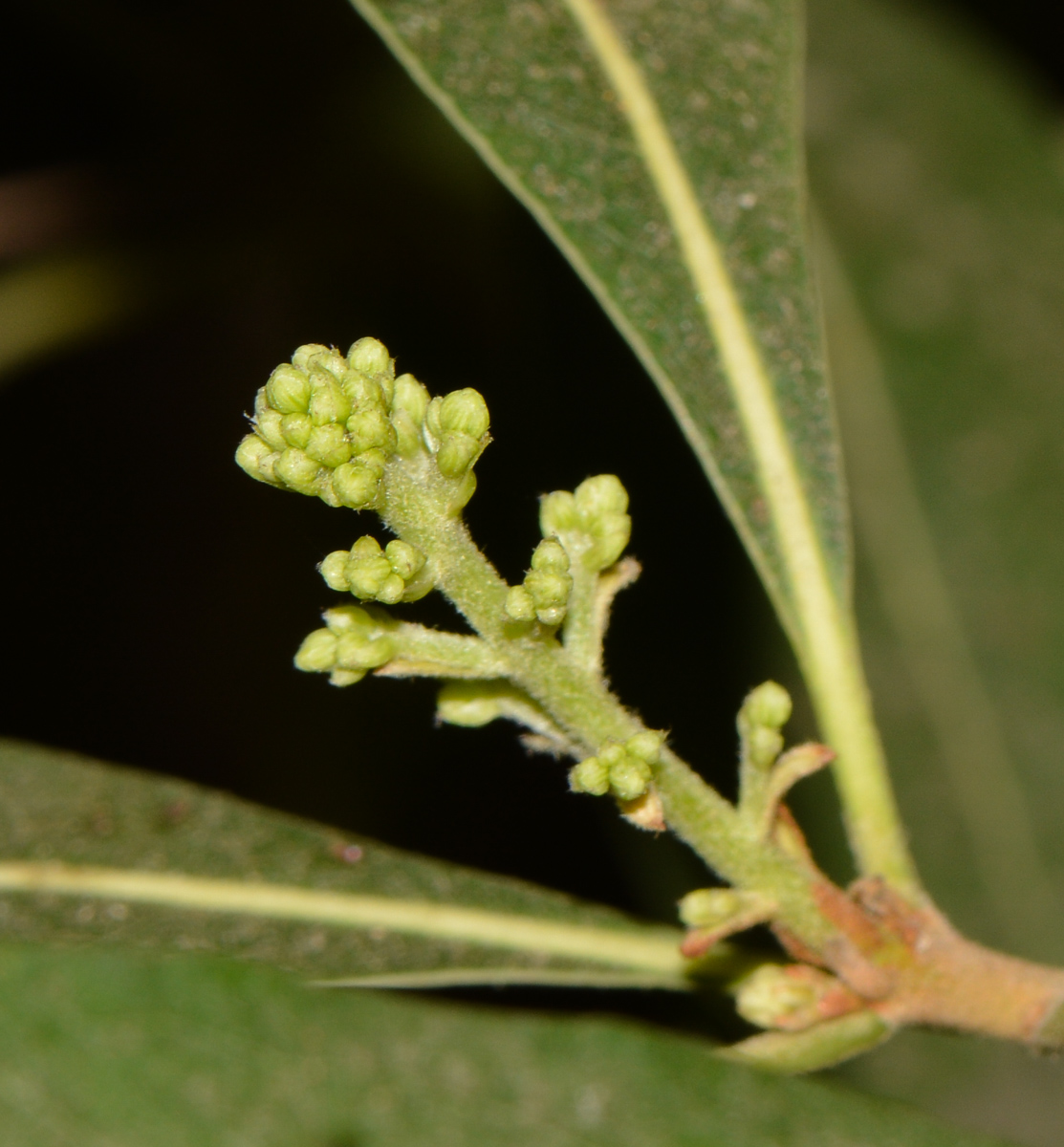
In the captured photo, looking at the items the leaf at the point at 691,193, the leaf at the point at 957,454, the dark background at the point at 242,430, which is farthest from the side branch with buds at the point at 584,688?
the leaf at the point at 957,454

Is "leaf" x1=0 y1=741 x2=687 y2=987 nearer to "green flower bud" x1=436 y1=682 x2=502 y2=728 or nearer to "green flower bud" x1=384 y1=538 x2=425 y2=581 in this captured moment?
"green flower bud" x1=436 y1=682 x2=502 y2=728

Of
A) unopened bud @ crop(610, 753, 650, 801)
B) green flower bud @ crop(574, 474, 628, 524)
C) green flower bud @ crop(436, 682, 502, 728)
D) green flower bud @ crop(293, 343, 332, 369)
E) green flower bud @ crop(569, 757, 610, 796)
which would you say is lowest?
unopened bud @ crop(610, 753, 650, 801)

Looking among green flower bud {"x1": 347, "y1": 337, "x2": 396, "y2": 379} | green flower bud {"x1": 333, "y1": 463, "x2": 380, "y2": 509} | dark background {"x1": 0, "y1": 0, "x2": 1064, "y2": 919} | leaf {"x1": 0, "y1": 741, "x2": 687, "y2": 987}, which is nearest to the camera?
green flower bud {"x1": 333, "y1": 463, "x2": 380, "y2": 509}

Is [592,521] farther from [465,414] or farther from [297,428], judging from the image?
Result: [297,428]

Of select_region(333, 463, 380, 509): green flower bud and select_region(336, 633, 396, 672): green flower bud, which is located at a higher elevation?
select_region(333, 463, 380, 509): green flower bud

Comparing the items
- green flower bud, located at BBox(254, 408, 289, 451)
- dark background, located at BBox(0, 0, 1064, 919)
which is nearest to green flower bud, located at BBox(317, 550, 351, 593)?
green flower bud, located at BBox(254, 408, 289, 451)

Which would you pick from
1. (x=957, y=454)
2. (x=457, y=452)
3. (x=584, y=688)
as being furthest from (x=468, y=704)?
(x=957, y=454)
